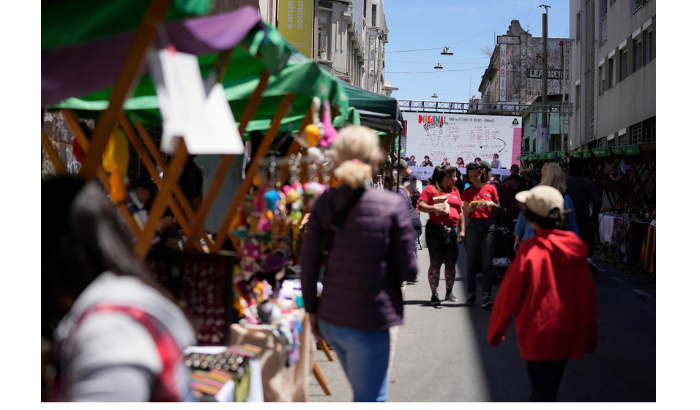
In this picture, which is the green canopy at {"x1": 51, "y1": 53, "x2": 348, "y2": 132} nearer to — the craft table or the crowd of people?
the crowd of people

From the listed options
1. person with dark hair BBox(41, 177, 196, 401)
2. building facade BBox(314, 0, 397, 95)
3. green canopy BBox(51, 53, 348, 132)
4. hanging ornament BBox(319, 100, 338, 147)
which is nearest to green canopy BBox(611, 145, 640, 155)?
green canopy BBox(51, 53, 348, 132)

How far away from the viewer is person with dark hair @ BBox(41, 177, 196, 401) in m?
1.43

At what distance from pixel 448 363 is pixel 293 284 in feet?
5.99

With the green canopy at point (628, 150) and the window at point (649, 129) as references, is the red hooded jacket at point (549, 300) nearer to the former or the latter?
the green canopy at point (628, 150)

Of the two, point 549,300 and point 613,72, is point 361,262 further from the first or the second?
point 613,72

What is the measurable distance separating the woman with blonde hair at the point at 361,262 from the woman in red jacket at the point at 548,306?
2.35ft

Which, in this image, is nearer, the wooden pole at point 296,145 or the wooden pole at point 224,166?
the wooden pole at point 224,166

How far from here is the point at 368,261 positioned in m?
3.14

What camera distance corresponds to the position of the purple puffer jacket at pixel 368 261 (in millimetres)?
3139

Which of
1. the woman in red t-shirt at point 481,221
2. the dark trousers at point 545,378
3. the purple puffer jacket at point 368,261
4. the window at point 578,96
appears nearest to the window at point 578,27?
the window at point 578,96

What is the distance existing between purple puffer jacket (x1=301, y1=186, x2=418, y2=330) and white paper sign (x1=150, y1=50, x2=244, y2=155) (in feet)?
2.94

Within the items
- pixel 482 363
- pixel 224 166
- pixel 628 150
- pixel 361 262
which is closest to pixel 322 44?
pixel 628 150

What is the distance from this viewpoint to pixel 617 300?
8.34 metres

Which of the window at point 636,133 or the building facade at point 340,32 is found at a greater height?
the building facade at point 340,32
